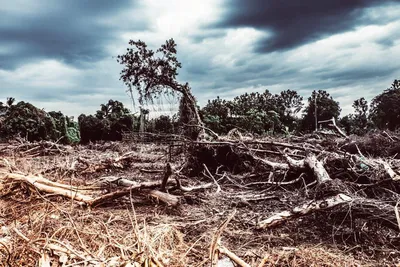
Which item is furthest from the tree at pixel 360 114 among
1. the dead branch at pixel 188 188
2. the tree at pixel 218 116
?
the dead branch at pixel 188 188

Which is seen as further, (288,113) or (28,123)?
(288,113)

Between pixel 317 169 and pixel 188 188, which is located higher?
pixel 317 169

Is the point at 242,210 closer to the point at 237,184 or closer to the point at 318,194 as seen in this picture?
the point at 318,194

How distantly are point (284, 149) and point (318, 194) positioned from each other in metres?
2.79

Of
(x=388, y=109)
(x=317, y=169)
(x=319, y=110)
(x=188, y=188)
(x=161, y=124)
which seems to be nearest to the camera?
(x=188, y=188)

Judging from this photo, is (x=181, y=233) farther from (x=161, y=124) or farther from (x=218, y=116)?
(x=218, y=116)

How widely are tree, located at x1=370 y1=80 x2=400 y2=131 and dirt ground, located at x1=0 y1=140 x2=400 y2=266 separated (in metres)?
18.3

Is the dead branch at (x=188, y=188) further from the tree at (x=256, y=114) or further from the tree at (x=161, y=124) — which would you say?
the tree at (x=256, y=114)

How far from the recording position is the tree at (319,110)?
28.4m

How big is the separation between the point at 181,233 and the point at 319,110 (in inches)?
1069

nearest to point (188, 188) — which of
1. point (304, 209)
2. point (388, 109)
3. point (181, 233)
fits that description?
point (181, 233)

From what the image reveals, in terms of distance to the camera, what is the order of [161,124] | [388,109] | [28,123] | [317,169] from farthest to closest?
[388,109] → [28,123] → [161,124] → [317,169]

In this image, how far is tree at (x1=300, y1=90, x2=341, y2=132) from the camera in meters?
28.4

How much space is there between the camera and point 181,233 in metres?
3.96
